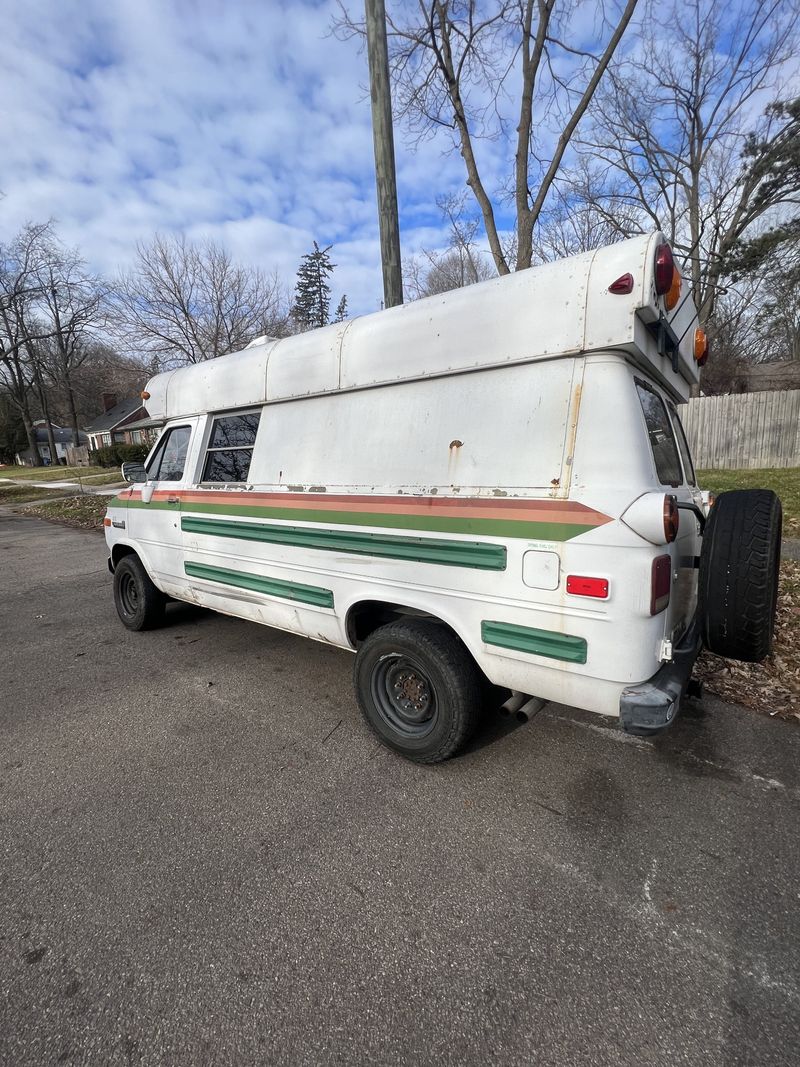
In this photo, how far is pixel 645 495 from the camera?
2082 millimetres

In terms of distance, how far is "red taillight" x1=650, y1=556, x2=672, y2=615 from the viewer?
6.86ft

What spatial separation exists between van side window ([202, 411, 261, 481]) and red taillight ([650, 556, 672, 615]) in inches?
112

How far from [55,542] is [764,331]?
114 feet

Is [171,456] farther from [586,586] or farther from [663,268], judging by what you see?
[663,268]

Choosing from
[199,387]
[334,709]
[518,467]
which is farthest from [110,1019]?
[199,387]

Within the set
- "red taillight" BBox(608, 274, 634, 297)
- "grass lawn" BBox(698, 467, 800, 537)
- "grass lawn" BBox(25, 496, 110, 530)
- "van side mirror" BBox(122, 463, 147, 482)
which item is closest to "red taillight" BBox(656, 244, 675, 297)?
"red taillight" BBox(608, 274, 634, 297)

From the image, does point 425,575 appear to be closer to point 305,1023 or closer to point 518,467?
point 518,467

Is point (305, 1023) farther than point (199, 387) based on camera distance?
No

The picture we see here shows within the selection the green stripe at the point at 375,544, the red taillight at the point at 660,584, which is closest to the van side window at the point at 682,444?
the red taillight at the point at 660,584

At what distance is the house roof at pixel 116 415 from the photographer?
176 ft

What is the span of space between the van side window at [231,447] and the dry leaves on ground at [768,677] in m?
3.78

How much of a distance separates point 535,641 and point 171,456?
12.0 feet

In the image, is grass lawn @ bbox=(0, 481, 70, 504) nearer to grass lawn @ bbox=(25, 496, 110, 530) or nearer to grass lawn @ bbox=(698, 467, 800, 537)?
grass lawn @ bbox=(25, 496, 110, 530)

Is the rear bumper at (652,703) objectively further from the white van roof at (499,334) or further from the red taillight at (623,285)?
the red taillight at (623,285)
